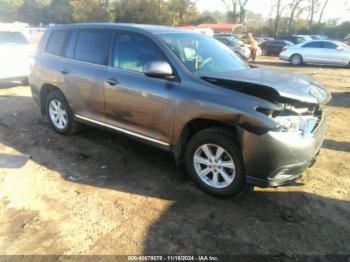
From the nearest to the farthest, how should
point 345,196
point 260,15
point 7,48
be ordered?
point 345,196
point 7,48
point 260,15

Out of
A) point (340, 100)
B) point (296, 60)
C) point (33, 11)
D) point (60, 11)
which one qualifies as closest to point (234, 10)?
point (60, 11)

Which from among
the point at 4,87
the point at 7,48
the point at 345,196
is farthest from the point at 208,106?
the point at 4,87

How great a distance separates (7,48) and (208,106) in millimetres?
7687

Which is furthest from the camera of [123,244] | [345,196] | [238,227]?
[345,196]

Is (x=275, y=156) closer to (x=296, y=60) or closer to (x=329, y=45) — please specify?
(x=329, y=45)

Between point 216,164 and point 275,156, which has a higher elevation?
point 275,156

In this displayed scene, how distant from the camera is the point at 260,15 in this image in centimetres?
6800

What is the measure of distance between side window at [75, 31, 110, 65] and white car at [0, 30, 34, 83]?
461 cm

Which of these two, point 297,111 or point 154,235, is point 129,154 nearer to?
point 154,235

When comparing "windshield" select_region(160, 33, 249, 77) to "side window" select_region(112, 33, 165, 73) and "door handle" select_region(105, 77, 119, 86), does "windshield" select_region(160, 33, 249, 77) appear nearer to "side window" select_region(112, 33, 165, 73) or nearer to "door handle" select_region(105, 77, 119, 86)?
"side window" select_region(112, 33, 165, 73)

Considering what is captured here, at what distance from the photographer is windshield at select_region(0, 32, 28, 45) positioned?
31.6 feet

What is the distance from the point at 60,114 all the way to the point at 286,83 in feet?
12.6

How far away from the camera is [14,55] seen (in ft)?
31.0

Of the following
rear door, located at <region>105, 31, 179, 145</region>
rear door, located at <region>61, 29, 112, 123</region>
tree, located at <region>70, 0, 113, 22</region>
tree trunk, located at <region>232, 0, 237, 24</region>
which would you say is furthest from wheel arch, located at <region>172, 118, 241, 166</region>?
tree trunk, located at <region>232, 0, 237, 24</region>
